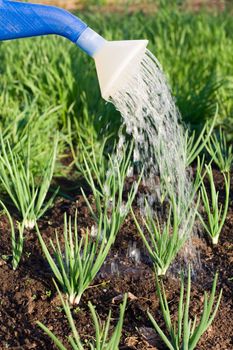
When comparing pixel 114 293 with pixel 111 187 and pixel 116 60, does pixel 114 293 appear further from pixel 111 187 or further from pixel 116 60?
pixel 116 60

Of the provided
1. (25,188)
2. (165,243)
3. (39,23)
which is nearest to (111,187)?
(25,188)

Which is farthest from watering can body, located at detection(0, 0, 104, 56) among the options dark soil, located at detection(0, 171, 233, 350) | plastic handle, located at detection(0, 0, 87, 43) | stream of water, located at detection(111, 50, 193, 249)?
dark soil, located at detection(0, 171, 233, 350)

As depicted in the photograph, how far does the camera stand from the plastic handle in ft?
8.44

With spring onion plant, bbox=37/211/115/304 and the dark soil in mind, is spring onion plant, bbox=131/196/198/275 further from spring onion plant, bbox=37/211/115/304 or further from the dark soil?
spring onion plant, bbox=37/211/115/304

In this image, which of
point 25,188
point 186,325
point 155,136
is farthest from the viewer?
point 155,136

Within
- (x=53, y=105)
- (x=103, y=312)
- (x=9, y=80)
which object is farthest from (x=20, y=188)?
(x=9, y=80)

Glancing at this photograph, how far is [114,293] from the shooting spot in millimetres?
2707

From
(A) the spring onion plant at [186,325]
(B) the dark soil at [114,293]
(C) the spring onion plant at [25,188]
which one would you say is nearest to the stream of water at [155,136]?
(B) the dark soil at [114,293]

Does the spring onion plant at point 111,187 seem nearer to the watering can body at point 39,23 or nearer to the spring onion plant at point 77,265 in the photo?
the spring onion plant at point 77,265

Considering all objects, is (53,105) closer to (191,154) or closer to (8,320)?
(191,154)

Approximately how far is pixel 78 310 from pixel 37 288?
19 centimetres

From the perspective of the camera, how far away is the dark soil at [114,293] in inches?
97.5

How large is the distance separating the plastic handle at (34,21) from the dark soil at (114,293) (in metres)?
0.81

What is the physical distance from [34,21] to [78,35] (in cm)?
15
